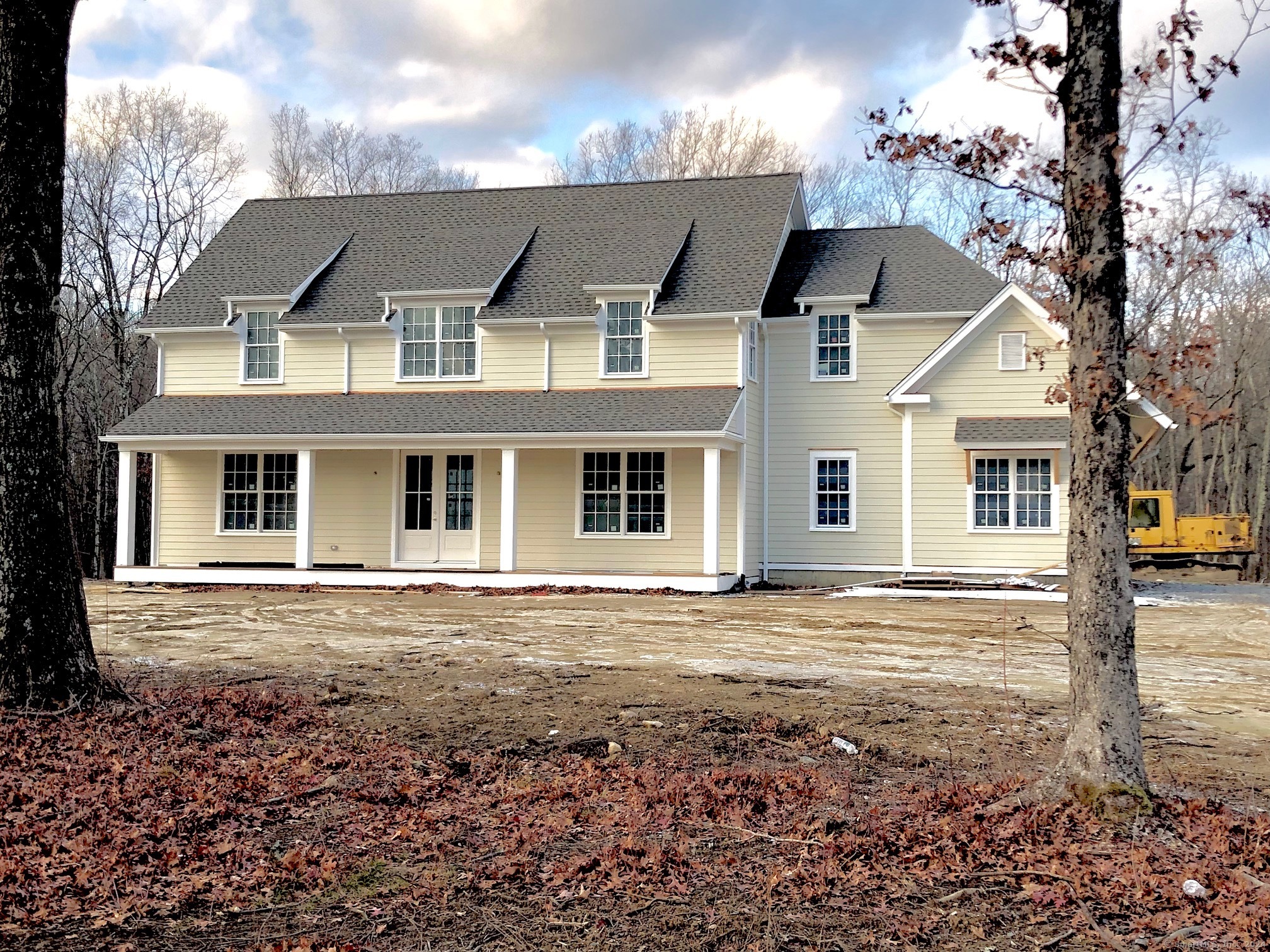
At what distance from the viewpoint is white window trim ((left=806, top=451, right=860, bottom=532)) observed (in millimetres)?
21766

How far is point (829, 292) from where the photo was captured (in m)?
21.9

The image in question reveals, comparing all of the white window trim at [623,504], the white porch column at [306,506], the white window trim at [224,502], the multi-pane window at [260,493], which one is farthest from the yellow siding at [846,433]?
the white window trim at [224,502]

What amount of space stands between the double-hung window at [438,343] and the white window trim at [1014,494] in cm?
1004

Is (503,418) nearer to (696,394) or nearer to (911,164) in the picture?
(696,394)

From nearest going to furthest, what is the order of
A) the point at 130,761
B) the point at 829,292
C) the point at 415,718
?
1. the point at 130,761
2. the point at 415,718
3. the point at 829,292

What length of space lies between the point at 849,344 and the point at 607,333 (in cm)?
490

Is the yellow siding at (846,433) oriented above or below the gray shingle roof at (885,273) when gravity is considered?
below

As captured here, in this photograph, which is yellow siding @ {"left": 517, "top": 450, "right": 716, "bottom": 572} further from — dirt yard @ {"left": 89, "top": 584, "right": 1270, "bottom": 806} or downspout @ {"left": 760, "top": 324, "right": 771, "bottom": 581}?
dirt yard @ {"left": 89, "top": 584, "right": 1270, "bottom": 806}

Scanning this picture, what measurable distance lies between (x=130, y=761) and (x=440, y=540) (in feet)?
51.0

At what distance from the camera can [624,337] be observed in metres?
21.4

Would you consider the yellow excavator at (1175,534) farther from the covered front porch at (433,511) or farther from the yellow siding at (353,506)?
the yellow siding at (353,506)

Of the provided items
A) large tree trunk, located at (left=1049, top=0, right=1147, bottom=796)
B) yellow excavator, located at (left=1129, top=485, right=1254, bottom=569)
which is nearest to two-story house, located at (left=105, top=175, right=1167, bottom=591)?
yellow excavator, located at (left=1129, top=485, right=1254, bottom=569)

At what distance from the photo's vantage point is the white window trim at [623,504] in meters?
21.0

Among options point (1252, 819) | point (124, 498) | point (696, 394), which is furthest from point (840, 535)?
point (1252, 819)
